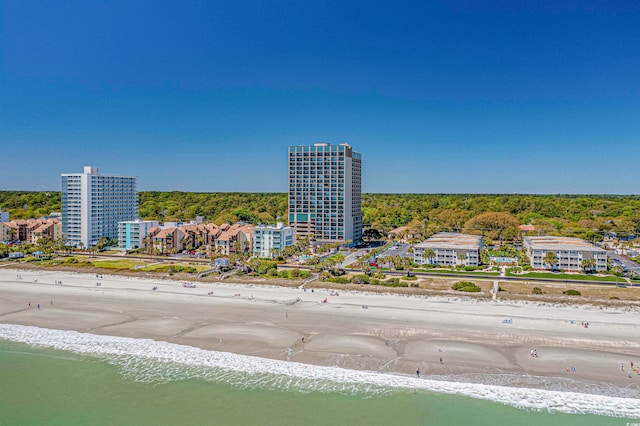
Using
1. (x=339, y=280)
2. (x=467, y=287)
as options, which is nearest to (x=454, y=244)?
(x=467, y=287)

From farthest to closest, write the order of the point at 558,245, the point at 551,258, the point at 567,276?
the point at 558,245 → the point at 551,258 → the point at 567,276

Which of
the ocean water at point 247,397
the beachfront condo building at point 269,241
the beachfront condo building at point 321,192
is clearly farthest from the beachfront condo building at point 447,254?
the ocean water at point 247,397

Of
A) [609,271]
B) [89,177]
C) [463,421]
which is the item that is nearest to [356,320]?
[463,421]

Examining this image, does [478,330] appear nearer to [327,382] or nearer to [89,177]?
[327,382]

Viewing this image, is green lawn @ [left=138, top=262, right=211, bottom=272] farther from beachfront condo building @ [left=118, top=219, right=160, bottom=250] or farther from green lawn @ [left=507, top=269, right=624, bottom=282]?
green lawn @ [left=507, top=269, right=624, bottom=282]

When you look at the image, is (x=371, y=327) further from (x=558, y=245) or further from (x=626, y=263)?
(x=626, y=263)

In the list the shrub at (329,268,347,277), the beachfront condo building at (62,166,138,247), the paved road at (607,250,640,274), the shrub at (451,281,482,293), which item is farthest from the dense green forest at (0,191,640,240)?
the shrub at (451,281,482,293)
